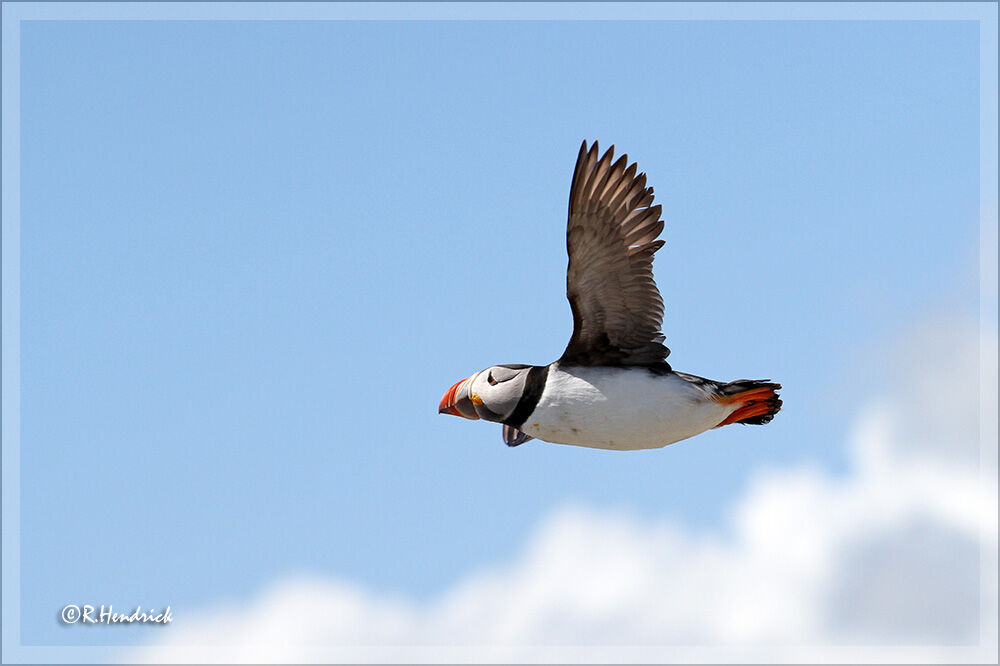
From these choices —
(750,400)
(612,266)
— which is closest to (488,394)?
(612,266)

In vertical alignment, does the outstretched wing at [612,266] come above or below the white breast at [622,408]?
above

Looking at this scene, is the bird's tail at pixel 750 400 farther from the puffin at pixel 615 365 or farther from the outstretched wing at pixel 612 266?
the outstretched wing at pixel 612 266

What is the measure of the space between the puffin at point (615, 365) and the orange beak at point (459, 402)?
36cm

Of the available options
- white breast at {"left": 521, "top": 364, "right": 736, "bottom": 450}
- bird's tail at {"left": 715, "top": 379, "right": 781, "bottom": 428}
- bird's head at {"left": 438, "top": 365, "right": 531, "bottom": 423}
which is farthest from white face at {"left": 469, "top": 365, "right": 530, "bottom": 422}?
bird's tail at {"left": 715, "top": 379, "right": 781, "bottom": 428}

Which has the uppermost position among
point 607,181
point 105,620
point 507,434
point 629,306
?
point 607,181

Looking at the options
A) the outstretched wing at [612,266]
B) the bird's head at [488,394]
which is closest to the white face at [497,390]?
the bird's head at [488,394]

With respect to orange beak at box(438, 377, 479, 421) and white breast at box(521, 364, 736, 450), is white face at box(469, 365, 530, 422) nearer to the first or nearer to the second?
orange beak at box(438, 377, 479, 421)

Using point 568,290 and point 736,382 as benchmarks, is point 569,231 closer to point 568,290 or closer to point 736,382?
point 568,290

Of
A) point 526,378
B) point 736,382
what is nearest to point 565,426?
point 526,378

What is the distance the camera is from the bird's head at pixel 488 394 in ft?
38.5

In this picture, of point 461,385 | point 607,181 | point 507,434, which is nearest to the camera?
point 607,181

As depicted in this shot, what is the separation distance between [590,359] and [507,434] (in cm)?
178

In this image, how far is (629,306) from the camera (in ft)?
37.6

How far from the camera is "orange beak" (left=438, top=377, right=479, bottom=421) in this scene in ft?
39.7
